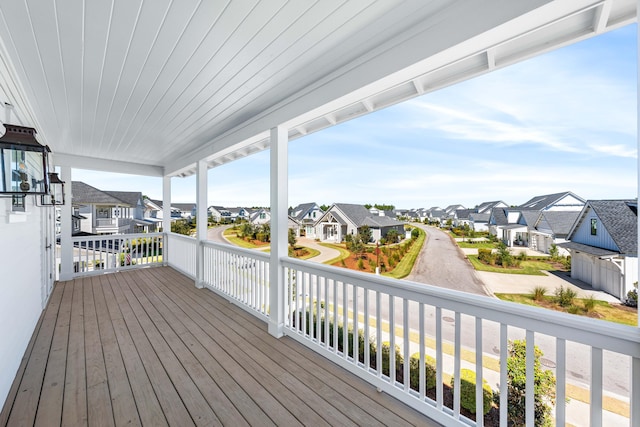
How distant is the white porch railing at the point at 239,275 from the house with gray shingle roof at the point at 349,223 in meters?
1.34

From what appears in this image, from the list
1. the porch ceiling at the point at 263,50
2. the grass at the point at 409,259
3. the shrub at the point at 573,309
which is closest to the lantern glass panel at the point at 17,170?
the porch ceiling at the point at 263,50

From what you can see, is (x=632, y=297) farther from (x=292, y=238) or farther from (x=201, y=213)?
(x=201, y=213)

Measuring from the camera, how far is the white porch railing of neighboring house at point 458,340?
1254 millimetres

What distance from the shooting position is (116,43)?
1886 millimetres

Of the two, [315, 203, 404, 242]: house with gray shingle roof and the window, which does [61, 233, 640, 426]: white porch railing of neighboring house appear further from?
the window

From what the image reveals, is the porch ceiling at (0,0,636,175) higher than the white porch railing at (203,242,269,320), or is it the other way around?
the porch ceiling at (0,0,636,175)

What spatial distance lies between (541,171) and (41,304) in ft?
18.3

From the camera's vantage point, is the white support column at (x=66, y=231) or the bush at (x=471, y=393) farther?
Answer: the white support column at (x=66, y=231)

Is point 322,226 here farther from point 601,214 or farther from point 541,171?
point 601,214

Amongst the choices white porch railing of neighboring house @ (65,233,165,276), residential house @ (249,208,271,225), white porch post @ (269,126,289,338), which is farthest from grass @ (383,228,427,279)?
white porch railing of neighboring house @ (65,233,165,276)

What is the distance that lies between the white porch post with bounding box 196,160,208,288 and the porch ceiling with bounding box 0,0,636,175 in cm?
170

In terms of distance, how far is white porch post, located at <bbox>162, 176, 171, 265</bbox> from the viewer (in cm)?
661

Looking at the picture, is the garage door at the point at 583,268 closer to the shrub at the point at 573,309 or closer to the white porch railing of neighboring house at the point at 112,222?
the shrub at the point at 573,309

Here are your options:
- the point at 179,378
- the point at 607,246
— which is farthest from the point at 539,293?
the point at 179,378
